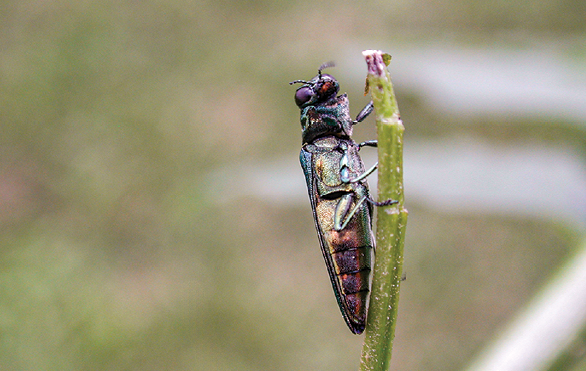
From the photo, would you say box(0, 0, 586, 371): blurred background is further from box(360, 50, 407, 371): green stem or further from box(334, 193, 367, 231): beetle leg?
box(360, 50, 407, 371): green stem

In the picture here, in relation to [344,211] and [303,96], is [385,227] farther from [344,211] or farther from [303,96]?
[303,96]

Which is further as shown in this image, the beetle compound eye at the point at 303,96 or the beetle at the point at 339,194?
the beetle compound eye at the point at 303,96

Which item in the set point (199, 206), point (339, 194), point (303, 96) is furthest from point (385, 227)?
point (199, 206)

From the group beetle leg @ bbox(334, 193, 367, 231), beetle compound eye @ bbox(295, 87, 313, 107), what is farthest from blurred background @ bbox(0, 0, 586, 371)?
beetle leg @ bbox(334, 193, 367, 231)

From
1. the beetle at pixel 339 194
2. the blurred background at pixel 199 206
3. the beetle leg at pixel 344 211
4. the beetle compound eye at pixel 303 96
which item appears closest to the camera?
the beetle at pixel 339 194

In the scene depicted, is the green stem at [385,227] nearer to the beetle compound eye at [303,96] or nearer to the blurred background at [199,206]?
the beetle compound eye at [303,96]

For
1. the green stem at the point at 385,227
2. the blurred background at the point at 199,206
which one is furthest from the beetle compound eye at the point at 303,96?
the green stem at the point at 385,227

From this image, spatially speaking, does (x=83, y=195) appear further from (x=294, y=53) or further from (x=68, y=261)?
(x=294, y=53)
